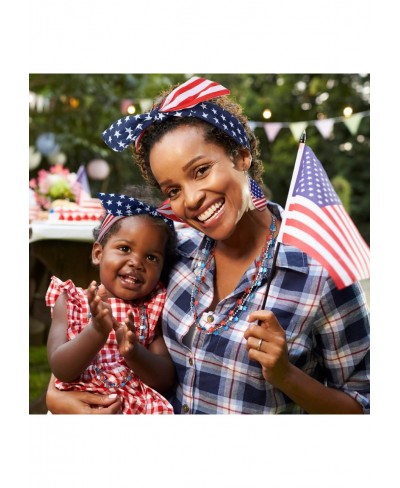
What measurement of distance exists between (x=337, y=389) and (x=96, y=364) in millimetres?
866

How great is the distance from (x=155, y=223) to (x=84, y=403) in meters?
0.71

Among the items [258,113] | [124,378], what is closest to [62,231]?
[124,378]

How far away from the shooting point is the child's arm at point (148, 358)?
81.6 inches

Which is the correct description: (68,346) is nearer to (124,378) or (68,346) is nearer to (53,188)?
(124,378)

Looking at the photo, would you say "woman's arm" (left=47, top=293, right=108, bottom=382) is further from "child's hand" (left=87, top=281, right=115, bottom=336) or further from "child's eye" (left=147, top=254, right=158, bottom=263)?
"child's eye" (left=147, top=254, right=158, bottom=263)

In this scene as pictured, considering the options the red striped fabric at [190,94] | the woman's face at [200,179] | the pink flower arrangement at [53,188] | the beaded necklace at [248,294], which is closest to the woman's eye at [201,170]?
the woman's face at [200,179]

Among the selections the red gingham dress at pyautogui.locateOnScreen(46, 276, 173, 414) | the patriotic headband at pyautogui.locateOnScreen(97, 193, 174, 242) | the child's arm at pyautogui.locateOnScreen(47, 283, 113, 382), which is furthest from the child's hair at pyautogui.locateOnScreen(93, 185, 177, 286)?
the child's arm at pyautogui.locateOnScreen(47, 283, 113, 382)

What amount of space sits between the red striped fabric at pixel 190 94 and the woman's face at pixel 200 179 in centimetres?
8

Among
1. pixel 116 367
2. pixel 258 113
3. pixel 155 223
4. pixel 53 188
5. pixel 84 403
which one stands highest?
pixel 258 113

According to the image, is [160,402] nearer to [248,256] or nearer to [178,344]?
[178,344]

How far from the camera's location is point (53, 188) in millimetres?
3959

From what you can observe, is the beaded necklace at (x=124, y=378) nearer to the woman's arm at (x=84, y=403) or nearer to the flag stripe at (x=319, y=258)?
the woman's arm at (x=84, y=403)

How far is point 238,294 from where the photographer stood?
210cm
